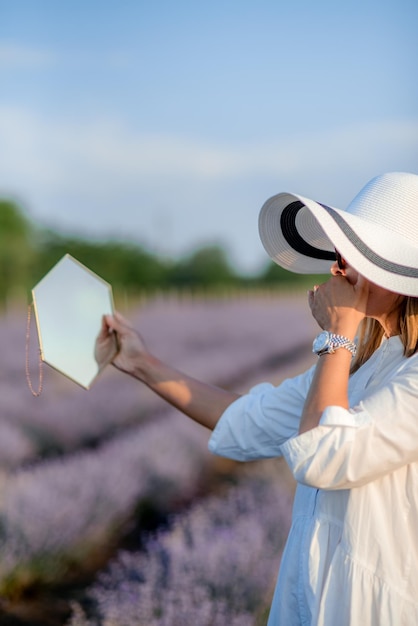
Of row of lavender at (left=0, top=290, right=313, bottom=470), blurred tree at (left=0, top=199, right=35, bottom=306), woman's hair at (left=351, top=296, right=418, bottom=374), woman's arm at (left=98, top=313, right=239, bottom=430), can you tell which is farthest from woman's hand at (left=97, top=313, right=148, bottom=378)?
blurred tree at (left=0, top=199, right=35, bottom=306)

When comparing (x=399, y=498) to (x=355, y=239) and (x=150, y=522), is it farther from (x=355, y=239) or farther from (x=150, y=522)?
(x=150, y=522)

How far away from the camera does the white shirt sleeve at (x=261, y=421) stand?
1698 mm

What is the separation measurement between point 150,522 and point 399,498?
244cm

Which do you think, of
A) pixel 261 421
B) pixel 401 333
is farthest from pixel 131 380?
pixel 401 333

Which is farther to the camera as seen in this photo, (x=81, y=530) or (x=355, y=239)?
(x=81, y=530)

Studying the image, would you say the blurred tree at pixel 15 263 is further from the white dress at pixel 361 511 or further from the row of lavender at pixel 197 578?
the white dress at pixel 361 511

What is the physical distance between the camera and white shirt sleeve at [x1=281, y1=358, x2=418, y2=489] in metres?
1.28

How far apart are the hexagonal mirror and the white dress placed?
62cm

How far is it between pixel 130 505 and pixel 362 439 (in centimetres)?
230

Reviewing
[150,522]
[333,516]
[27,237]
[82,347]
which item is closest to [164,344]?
[150,522]

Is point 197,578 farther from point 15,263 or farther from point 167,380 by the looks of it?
point 15,263

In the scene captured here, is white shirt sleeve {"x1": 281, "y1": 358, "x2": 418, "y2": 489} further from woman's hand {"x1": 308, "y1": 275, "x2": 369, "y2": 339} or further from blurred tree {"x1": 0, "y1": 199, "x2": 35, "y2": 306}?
blurred tree {"x1": 0, "y1": 199, "x2": 35, "y2": 306}

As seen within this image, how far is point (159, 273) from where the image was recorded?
30.8ft

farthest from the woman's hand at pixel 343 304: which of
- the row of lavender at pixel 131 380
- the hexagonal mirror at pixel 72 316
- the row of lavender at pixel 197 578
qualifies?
the row of lavender at pixel 131 380
